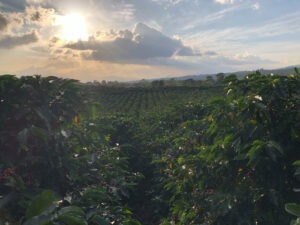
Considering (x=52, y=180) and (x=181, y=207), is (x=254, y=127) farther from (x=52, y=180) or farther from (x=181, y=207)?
(x=52, y=180)

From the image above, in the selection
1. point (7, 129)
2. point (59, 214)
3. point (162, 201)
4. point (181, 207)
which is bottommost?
point (162, 201)

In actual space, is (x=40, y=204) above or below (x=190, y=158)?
above

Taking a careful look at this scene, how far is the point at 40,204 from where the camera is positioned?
1.66 metres

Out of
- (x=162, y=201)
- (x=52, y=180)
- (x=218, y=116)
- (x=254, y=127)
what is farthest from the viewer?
(x=162, y=201)

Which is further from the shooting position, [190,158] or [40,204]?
[190,158]

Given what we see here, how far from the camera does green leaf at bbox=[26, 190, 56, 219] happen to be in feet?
5.40

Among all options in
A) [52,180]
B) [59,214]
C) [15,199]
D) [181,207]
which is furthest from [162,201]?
[59,214]

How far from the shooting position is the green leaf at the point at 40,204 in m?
1.65

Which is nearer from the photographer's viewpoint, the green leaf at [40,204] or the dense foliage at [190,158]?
the green leaf at [40,204]

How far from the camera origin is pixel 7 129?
315 cm

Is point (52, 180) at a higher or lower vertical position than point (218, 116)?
lower

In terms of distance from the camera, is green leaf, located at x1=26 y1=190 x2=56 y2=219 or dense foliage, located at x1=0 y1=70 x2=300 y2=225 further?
dense foliage, located at x1=0 y1=70 x2=300 y2=225

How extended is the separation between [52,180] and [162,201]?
16.9ft

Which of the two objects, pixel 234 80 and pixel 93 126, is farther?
pixel 234 80
